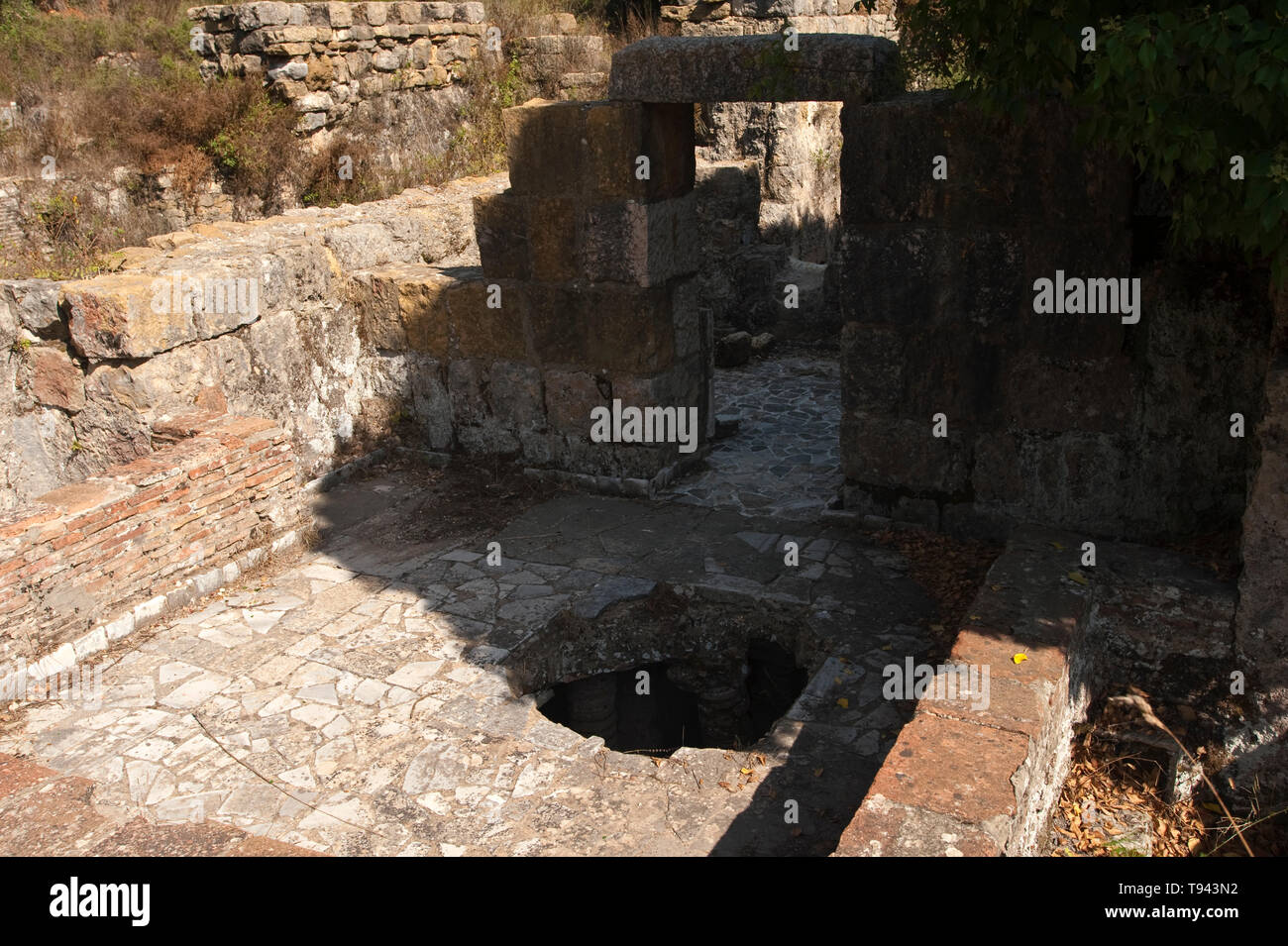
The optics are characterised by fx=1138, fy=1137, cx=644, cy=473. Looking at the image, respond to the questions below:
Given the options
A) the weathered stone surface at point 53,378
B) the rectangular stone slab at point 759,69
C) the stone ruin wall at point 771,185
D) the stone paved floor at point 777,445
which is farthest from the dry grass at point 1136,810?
the stone ruin wall at point 771,185

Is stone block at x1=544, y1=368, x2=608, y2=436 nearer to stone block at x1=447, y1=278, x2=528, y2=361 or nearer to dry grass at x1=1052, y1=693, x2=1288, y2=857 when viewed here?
stone block at x1=447, y1=278, x2=528, y2=361

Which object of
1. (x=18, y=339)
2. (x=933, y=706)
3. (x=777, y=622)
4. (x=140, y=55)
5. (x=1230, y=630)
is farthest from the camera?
(x=140, y=55)

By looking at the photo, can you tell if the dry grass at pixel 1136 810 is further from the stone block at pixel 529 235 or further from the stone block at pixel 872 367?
the stone block at pixel 529 235

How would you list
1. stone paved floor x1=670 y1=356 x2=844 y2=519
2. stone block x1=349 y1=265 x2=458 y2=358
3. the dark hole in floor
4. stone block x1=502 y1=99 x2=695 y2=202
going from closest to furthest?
the dark hole in floor, stone block x1=502 y1=99 x2=695 y2=202, stone paved floor x1=670 y1=356 x2=844 y2=519, stone block x1=349 y1=265 x2=458 y2=358

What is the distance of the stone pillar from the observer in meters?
7.30

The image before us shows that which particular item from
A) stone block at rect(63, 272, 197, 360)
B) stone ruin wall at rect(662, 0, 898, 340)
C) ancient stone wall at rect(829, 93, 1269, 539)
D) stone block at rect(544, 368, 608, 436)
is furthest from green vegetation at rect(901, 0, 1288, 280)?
stone ruin wall at rect(662, 0, 898, 340)

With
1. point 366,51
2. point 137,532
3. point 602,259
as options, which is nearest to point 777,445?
point 602,259

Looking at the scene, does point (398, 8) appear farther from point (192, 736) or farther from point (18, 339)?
point (192, 736)

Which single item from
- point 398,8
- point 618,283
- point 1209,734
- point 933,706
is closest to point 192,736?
point 933,706

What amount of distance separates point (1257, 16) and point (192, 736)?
529 cm

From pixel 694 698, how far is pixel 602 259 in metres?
2.92

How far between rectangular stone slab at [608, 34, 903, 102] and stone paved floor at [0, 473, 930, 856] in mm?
2632

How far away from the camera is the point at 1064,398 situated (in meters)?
6.34

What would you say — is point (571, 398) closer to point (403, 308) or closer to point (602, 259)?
point (602, 259)
